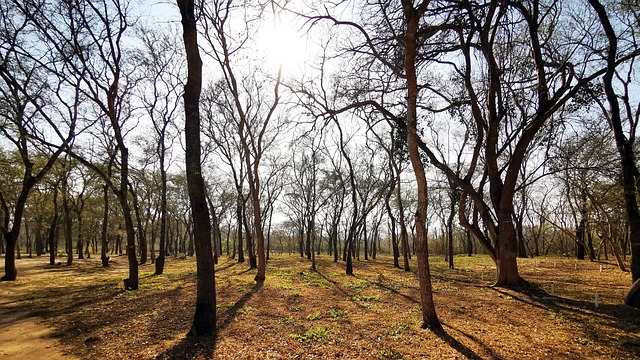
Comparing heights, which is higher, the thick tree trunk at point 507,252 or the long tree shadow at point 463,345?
the thick tree trunk at point 507,252

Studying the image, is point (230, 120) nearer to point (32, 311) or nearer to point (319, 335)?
point (32, 311)

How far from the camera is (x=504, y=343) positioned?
5.77m

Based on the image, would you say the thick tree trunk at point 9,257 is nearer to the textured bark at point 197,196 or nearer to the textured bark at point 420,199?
the textured bark at point 197,196

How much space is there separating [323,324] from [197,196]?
4281 millimetres

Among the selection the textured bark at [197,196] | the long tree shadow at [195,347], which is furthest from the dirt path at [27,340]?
the textured bark at [197,196]

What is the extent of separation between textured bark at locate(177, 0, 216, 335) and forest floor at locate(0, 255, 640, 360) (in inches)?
22.0

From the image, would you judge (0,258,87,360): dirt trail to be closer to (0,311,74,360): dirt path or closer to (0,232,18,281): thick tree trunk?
(0,311,74,360): dirt path

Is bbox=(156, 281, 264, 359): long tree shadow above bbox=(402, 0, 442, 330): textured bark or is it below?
below

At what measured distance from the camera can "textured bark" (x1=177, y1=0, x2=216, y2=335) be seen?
20.5ft

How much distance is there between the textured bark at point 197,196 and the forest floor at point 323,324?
56cm

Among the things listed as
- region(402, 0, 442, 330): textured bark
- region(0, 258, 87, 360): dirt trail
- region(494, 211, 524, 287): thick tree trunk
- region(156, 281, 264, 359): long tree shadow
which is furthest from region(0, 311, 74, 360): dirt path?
region(494, 211, 524, 287): thick tree trunk

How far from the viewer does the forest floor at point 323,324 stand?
18.0ft

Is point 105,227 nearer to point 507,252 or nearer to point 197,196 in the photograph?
point 197,196

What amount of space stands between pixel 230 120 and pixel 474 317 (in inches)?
663
